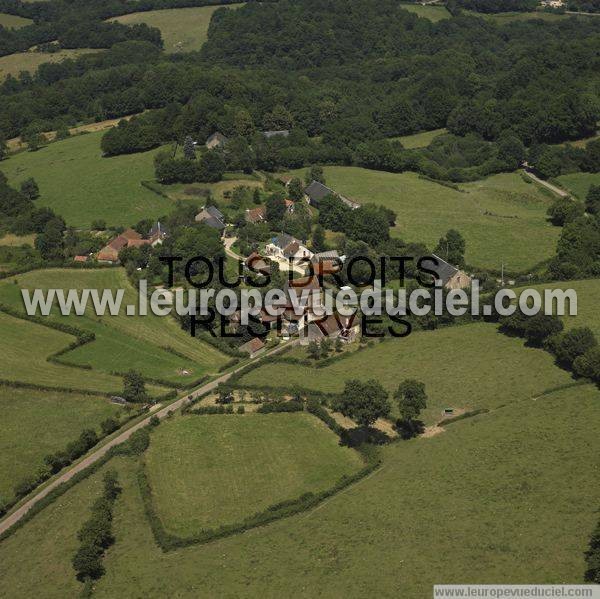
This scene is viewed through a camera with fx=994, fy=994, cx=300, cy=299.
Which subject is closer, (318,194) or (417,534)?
(417,534)

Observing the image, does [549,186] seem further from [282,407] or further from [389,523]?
[389,523]

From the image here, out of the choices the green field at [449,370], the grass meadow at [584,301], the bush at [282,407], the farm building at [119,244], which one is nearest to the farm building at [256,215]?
the farm building at [119,244]

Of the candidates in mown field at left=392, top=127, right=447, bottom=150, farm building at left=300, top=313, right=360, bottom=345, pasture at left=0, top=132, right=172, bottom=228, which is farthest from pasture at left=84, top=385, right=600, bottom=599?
mown field at left=392, top=127, right=447, bottom=150

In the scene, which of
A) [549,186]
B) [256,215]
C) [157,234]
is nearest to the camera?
[157,234]

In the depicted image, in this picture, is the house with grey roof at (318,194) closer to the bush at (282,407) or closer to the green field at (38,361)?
the green field at (38,361)

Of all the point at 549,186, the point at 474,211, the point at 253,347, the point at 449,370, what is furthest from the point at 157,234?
the point at 549,186

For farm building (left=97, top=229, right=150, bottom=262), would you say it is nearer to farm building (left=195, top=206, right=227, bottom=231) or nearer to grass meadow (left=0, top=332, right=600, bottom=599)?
farm building (left=195, top=206, right=227, bottom=231)
